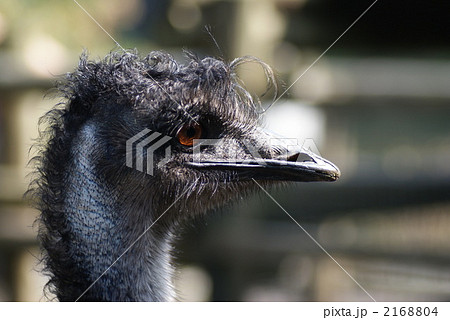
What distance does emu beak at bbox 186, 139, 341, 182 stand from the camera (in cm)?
199

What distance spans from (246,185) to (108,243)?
44 centimetres

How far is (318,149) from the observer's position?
4328 mm

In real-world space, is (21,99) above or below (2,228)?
above

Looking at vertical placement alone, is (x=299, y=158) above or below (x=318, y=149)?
below

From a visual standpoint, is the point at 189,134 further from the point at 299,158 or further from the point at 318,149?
the point at 318,149

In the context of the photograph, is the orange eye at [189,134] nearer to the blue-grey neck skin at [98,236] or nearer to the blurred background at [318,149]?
the blue-grey neck skin at [98,236]

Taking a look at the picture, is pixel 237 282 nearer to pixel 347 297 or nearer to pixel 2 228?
pixel 347 297

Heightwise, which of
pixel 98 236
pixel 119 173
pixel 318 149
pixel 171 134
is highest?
pixel 318 149

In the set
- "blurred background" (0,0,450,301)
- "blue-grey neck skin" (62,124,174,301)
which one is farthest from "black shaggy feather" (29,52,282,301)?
"blurred background" (0,0,450,301)

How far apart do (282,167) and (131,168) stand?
15.7 inches

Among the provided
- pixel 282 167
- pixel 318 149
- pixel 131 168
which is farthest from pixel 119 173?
pixel 318 149

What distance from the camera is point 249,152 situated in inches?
82.6

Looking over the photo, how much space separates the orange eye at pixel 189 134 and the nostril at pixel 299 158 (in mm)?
251

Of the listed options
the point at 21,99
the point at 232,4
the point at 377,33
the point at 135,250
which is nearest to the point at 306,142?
the point at 135,250
